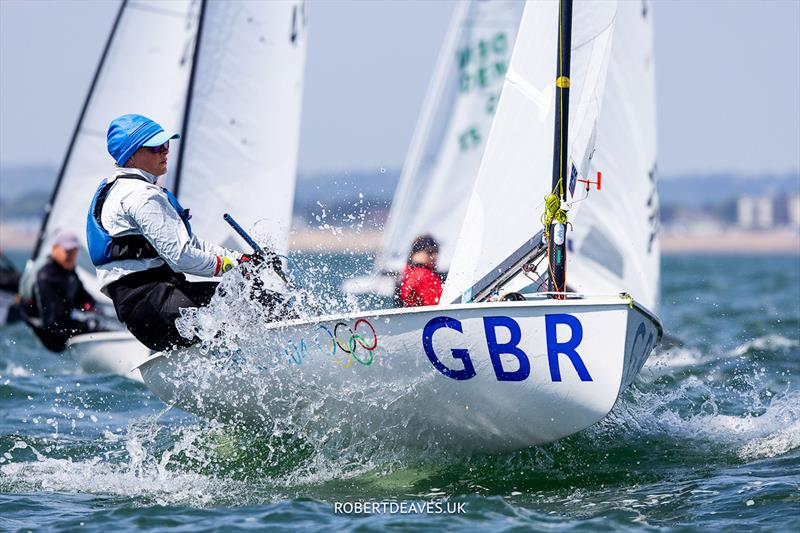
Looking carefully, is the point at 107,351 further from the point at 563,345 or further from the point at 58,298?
the point at 563,345

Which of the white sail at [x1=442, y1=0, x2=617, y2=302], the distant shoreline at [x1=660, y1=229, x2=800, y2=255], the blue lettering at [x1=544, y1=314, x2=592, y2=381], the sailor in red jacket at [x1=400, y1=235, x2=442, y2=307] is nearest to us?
the blue lettering at [x1=544, y1=314, x2=592, y2=381]

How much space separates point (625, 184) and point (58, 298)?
163 inches

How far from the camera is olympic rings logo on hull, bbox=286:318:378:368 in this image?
435 centimetres

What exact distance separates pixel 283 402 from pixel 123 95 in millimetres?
6023

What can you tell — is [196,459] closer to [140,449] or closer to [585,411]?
[140,449]

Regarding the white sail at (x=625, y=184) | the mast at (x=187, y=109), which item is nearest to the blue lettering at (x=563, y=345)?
the white sail at (x=625, y=184)

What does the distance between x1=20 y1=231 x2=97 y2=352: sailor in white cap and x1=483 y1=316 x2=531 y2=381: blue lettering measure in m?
5.27

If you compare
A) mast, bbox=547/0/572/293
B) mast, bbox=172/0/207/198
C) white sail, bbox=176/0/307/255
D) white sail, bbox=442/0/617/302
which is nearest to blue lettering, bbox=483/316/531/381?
mast, bbox=547/0/572/293

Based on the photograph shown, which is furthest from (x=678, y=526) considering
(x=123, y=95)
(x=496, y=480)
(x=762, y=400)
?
(x=123, y=95)

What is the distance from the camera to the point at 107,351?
8.54 meters

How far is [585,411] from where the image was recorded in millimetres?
4266

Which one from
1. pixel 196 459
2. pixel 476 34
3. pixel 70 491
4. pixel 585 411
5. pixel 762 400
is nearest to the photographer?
pixel 585 411

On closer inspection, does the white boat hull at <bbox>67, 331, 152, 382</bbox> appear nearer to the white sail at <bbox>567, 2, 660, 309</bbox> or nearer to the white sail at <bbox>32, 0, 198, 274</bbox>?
the white sail at <bbox>32, 0, 198, 274</bbox>

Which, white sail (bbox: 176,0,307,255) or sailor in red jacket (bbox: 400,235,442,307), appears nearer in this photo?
sailor in red jacket (bbox: 400,235,442,307)
